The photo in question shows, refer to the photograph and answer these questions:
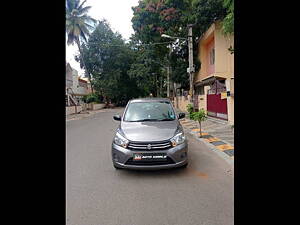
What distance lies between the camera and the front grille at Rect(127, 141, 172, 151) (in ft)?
14.2

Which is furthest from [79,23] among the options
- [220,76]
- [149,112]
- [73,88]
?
[149,112]

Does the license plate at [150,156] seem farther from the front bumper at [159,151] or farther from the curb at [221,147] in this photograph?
the curb at [221,147]

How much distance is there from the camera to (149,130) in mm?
4723

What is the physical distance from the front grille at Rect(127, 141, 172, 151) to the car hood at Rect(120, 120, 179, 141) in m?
0.09

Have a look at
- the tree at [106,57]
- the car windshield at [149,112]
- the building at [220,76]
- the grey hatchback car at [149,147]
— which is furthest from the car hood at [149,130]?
the tree at [106,57]

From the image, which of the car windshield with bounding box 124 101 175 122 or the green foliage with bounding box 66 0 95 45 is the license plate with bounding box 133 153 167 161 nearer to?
the car windshield with bounding box 124 101 175 122

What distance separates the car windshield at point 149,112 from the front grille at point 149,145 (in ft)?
3.71

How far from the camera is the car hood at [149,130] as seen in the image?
4457mm

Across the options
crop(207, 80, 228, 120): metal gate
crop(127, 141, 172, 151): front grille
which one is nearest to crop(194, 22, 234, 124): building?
crop(207, 80, 228, 120): metal gate
